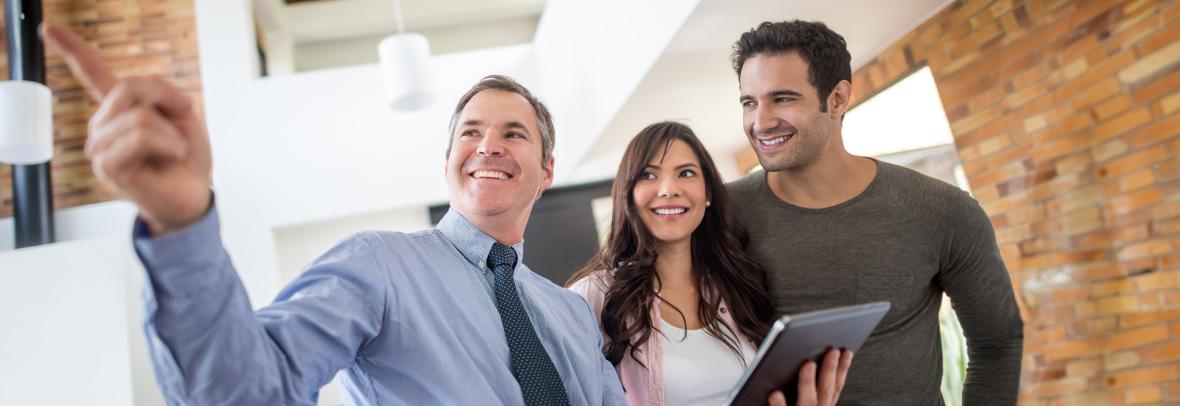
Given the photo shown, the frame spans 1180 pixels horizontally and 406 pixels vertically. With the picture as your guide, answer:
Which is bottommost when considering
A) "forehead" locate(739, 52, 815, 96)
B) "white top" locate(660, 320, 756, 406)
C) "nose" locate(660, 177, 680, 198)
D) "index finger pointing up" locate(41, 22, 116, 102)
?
"white top" locate(660, 320, 756, 406)

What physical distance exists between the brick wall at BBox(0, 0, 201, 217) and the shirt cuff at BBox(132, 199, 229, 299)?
5.90m

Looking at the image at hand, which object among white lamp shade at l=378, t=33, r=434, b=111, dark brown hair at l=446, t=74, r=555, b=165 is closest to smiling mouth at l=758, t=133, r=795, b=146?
dark brown hair at l=446, t=74, r=555, b=165

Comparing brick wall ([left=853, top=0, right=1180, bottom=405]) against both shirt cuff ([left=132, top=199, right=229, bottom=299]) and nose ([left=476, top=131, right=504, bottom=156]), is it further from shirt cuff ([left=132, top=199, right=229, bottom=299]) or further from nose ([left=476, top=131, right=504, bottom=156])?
shirt cuff ([left=132, top=199, right=229, bottom=299])

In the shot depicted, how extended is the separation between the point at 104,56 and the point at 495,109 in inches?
225

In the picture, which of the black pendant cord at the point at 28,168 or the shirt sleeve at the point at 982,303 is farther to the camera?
the black pendant cord at the point at 28,168

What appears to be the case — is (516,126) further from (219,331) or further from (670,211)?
(219,331)

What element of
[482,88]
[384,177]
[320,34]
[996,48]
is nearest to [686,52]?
[996,48]

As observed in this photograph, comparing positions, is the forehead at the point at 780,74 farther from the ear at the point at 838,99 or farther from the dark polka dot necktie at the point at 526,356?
the dark polka dot necktie at the point at 526,356

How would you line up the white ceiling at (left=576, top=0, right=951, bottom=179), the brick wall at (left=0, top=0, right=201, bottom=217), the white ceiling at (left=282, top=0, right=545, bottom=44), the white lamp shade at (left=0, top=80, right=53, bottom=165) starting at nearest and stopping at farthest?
the white ceiling at (left=576, top=0, right=951, bottom=179)
the white lamp shade at (left=0, top=80, right=53, bottom=165)
the brick wall at (left=0, top=0, right=201, bottom=217)
the white ceiling at (left=282, top=0, right=545, bottom=44)

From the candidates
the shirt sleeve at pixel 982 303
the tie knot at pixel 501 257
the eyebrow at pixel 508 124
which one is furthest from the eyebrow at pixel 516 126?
the shirt sleeve at pixel 982 303

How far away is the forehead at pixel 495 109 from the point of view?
159 cm

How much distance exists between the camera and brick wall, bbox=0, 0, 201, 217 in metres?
5.99

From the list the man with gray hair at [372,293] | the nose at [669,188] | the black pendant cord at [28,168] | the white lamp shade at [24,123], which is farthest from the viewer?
the black pendant cord at [28,168]

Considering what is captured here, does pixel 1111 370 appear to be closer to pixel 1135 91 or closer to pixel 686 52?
pixel 1135 91
